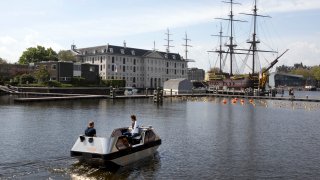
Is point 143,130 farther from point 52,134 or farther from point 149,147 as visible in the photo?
point 52,134

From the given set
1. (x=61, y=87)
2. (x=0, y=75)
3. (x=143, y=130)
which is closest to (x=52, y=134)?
(x=143, y=130)

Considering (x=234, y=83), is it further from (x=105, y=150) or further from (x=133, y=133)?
(x=105, y=150)

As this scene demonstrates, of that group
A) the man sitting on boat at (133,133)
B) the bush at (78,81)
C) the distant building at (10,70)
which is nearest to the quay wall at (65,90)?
the bush at (78,81)

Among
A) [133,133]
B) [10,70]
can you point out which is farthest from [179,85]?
[133,133]

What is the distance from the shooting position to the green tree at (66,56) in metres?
139

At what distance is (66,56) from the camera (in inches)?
5527

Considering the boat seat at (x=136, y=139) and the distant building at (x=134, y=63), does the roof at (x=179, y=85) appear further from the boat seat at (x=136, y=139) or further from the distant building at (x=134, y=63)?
the boat seat at (x=136, y=139)

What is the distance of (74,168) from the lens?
67.1ft

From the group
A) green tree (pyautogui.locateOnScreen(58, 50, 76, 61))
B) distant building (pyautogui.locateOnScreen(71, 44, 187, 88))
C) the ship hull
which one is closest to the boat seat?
the ship hull

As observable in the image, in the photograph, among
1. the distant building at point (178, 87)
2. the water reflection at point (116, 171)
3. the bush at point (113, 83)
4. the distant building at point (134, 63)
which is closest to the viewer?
the water reflection at point (116, 171)

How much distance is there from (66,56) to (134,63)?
26297 millimetres

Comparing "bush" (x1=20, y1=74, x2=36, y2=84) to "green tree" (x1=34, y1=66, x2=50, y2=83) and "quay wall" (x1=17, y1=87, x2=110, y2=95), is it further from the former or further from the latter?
"quay wall" (x1=17, y1=87, x2=110, y2=95)

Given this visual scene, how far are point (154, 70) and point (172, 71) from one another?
1259 cm

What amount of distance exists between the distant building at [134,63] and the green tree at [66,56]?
413cm
